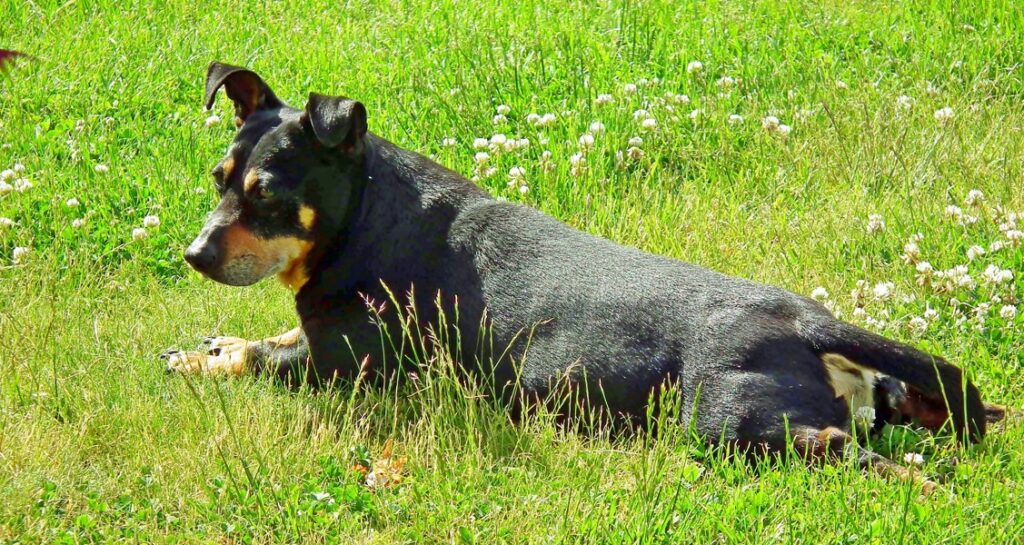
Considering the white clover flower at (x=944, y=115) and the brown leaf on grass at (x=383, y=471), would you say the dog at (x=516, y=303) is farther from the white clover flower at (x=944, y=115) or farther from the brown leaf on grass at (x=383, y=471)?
→ the white clover flower at (x=944, y=115)

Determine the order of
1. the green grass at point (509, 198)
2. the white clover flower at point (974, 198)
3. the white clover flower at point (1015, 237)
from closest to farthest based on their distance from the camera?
the green grass at point (509, 198), the white clover flower at point (1015, 237), the white clover flower at point (974, 198)

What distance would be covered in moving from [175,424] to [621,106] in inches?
153

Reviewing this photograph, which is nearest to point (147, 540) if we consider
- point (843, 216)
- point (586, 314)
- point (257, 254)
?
point (257, 254)

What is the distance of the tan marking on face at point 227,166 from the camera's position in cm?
511

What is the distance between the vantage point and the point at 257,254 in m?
5.03

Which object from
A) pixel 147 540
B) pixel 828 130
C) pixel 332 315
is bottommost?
pixel 147 540

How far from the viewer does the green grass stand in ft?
13.0

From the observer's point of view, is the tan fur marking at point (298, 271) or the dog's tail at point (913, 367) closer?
the dog's tail at point (913, 367)

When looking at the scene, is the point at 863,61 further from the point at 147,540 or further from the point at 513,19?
the point at 147,540

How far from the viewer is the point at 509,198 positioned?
22.3 ft

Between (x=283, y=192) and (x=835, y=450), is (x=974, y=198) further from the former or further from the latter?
(x=283, y=192)

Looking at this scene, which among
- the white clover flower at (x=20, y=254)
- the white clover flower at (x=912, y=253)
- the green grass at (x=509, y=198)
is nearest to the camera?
the green grass at (x=509, y=198)

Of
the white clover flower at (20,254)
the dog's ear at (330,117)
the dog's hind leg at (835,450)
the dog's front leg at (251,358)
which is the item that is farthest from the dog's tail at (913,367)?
the white clover flower at (20,254)

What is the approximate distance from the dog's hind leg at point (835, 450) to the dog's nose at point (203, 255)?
2451 mm
